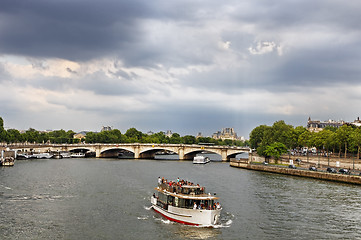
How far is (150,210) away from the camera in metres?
46.9

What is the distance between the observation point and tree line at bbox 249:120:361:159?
99.6m

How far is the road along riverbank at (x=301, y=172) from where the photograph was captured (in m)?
69.4

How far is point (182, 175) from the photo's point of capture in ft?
274

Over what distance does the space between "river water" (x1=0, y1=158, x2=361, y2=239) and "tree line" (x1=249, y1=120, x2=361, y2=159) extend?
2724cm

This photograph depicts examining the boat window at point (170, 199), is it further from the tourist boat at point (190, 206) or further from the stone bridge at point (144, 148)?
the stone bridge at point (144, 148)

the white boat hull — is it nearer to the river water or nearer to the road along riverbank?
the river water

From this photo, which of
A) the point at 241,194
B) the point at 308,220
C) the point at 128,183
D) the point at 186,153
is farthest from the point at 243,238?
the point at 186,153

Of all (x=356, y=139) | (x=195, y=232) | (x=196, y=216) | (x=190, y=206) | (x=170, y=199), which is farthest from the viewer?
(x=356, y=139)

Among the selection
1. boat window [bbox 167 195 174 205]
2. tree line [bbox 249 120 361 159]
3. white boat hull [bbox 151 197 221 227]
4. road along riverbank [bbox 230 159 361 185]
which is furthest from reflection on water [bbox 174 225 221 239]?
tree line [bbox 249 120 361 159]

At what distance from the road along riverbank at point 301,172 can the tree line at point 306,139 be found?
262 inches

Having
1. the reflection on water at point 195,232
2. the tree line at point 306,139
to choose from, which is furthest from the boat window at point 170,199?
the tree line at point 306,139

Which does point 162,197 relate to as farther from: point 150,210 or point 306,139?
point 306,139

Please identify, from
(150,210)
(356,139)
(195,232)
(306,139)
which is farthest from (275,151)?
(195,232)

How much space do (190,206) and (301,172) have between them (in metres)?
47.6
